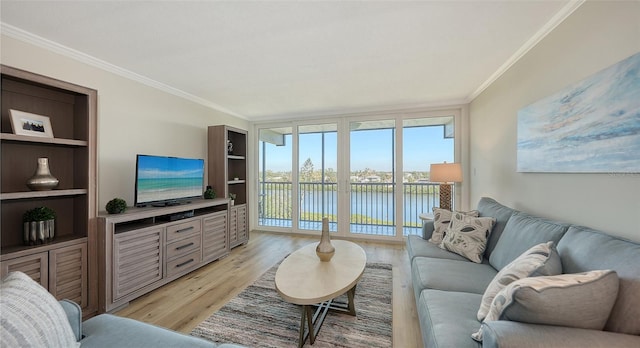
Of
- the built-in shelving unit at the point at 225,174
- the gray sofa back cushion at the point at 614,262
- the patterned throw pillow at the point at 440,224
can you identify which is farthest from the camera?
the built-in shelving unit at the point at 225,174

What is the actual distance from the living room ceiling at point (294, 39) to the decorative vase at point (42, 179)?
108 centimetres

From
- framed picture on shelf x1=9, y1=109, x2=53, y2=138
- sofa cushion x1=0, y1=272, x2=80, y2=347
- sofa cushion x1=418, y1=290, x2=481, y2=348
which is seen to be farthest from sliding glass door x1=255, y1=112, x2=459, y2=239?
sofa cushion x1=0, y1=272, x2=80, y2=347

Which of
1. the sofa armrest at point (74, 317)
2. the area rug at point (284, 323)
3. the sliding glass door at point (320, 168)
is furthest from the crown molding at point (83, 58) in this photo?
the area rug at point (284, 323)

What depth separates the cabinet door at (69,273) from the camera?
5.78ft

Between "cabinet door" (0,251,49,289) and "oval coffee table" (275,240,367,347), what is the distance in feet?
5.70

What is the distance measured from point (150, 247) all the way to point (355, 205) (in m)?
3.40

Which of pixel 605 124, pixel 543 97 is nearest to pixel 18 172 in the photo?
pixel 605 124

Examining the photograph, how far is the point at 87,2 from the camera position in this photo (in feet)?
5.05

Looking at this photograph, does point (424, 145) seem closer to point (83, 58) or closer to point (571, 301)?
point (571, 301)

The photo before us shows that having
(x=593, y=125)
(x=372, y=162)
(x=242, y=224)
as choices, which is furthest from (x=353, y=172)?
(x=593, y=125)

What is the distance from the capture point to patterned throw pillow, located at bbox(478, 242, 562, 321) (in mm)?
1118

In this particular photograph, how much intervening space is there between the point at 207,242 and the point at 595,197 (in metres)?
3.69

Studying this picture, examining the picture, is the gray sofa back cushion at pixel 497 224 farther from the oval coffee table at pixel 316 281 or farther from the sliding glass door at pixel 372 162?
the sliding glass door at pixel 372 162

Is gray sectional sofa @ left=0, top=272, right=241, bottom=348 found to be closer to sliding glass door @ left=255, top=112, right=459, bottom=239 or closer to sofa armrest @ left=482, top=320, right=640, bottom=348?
sofa armrest @ left=482, top=320, right=640, bottom=348
